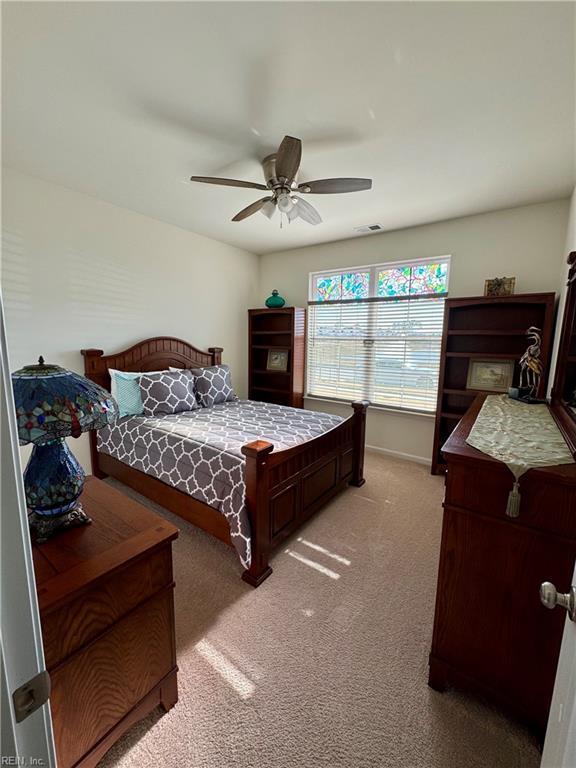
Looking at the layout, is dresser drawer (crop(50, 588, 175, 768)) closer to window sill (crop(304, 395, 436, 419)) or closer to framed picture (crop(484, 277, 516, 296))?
window sill (crop(304, 395, 436, 419))

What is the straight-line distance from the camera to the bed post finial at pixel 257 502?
1.80 m

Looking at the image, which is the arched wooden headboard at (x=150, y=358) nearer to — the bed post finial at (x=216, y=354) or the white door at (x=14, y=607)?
the bed post finial at (x=216, y=354)

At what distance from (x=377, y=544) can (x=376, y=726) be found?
3.55 ft

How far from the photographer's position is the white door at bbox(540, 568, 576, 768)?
556mm

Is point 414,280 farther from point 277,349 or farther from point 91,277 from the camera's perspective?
point 91,277

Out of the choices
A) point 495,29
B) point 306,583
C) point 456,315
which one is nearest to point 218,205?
point 495,29

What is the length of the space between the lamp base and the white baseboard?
3350 millimetres

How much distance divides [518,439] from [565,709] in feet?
3.00

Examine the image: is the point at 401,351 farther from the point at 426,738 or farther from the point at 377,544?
the point at 426,738

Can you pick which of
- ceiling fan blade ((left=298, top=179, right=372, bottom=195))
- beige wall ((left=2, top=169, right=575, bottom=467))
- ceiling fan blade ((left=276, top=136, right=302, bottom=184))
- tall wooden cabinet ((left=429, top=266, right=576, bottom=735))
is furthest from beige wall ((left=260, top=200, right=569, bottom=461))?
tall wooden cabinet ((left=429, top=266, right=576, bottom=735))

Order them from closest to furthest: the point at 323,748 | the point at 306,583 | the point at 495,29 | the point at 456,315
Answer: the point at 323,748, the point at 495,29, the point at 306,583, the point at 456,315

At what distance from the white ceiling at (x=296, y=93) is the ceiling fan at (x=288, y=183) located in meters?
0.20

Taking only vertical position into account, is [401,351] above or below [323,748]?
above

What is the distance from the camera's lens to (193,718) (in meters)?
1.21
